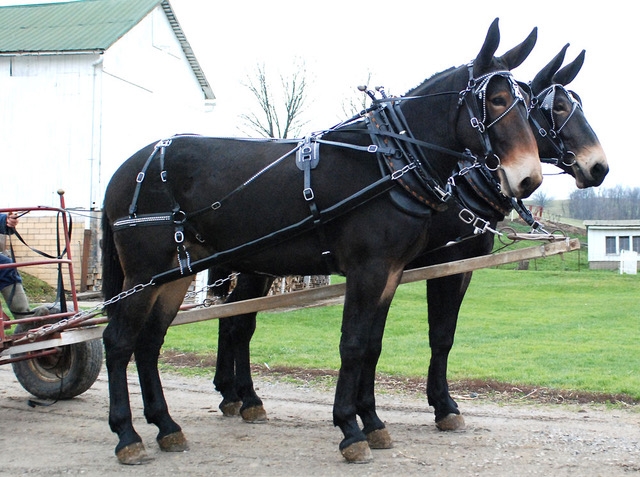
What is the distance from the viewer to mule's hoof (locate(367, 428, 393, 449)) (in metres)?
5.25

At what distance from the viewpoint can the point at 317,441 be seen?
18.2ft

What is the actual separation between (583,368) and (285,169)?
5.19 m

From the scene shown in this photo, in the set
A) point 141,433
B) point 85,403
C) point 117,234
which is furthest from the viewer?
point 85,403

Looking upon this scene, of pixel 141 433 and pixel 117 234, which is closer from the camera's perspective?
pixel 117 234

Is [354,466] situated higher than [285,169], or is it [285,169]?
[285,169]

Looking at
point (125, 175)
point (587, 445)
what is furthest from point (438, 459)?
point (125, 175)

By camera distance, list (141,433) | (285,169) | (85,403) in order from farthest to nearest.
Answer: (85,403) → (141,433) → (285,169)

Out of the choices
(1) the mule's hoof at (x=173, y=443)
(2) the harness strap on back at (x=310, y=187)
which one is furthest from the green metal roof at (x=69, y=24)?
(1) the mule's hoof at (x=173, y=443)

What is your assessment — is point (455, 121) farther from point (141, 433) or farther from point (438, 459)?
point (141, 433)

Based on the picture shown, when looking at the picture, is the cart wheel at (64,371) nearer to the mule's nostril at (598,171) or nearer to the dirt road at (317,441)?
the dirt road at (317,441)

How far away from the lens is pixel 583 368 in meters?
8.66

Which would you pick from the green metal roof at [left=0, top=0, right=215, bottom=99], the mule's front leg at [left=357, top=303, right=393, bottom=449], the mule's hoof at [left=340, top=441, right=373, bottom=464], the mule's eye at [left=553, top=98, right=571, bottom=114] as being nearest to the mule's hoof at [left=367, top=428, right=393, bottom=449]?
the mule's front leg at [left=357, top=303, right=393, bottom=449]

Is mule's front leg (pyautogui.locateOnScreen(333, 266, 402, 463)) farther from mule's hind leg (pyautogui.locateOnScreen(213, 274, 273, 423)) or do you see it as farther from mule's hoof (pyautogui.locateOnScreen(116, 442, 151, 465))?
mule's hind leg (pyautogui.locateOnScreen(213, 274, 273, 423))

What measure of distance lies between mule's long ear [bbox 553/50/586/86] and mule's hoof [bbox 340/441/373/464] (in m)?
3.72
